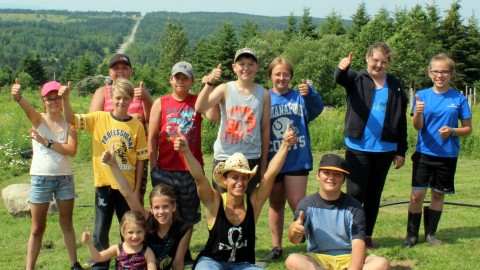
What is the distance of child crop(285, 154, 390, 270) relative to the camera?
443cm

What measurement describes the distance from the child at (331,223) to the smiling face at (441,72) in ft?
5.79

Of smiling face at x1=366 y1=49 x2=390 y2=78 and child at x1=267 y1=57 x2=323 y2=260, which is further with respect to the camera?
smiling face at x1=366 y1=49 x2=390 y2=78

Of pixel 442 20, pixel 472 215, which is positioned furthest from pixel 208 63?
pixel 472 215

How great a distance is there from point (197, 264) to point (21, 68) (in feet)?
190

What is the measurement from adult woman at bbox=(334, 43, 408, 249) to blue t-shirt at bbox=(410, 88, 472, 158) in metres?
0.29

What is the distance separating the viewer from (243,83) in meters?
5.07

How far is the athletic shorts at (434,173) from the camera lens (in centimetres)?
582

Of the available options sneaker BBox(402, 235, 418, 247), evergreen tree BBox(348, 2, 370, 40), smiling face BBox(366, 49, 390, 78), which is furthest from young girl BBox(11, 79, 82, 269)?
evergreen tree BBox(348, 2, 370, 40)

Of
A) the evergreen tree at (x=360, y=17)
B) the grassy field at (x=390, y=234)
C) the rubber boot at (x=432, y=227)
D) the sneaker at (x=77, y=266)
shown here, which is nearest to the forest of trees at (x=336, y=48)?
the evergreen tree at (x=360, y=17)

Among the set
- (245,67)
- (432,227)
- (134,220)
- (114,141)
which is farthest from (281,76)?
(432,227)

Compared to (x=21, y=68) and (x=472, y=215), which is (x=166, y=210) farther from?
(x=21, y=68)

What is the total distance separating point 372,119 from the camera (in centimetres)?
555

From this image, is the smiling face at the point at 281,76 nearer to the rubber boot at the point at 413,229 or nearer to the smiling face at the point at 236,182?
the smiling face at the point at 236,182

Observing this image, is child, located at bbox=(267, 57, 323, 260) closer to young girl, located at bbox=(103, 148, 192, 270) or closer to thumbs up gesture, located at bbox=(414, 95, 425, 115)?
thumbs up gesture, located at bbox=(414, 95, 425, 115)
